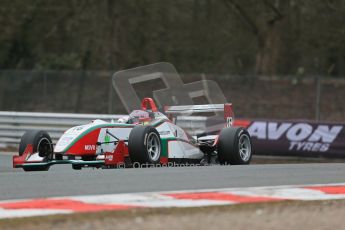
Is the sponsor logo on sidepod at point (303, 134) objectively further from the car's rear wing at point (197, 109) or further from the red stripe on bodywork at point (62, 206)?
the red stripe on bodywork at point (62, 206)

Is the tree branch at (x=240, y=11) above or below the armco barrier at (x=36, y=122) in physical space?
above

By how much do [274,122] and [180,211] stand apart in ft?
40.4

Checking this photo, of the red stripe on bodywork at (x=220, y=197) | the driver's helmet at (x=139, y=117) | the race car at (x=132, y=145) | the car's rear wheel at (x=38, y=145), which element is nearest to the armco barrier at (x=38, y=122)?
the race car at (x=132, y=145)

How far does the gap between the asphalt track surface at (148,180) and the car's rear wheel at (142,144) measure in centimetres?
103

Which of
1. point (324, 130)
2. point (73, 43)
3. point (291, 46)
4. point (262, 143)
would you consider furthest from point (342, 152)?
point (73, 43)

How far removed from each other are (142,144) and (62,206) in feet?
16.2

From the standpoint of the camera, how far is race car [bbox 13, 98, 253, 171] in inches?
477

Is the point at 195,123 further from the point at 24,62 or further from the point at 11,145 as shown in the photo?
the point at 24,62

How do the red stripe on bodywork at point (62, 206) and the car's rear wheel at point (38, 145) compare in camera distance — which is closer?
the red stripe on bodywork at point (62, 206)

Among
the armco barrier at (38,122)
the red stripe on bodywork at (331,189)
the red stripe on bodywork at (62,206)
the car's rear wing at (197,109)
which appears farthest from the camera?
the armco barrier at (38,122)

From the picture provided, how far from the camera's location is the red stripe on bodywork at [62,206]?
23.0 ft

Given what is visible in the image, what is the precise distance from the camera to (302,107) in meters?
23.2

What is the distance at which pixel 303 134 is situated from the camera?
18750mm

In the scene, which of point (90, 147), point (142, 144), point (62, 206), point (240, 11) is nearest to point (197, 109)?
point (142, 144)
